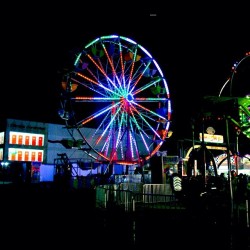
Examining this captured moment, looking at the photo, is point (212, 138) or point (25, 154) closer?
point (212, 138)

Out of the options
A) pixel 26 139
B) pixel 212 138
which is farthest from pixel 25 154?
pixel 212 138

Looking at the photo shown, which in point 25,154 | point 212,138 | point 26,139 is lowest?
point 25,154

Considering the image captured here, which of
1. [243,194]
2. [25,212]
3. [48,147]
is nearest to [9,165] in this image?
[48,147]

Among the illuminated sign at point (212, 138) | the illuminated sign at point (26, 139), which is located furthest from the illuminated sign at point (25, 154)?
the illuminated sign at point (212, 138)

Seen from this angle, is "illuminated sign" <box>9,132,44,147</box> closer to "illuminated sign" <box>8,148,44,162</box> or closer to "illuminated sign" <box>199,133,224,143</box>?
"illuminated sign" <box>8,148,44,162</box>

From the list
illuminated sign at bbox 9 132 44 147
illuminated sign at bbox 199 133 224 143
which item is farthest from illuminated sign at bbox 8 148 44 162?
illuminated sign at bbox 199 133 224 143

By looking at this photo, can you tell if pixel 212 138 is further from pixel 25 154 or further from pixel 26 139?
pixel 25 154

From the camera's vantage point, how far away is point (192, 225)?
29.3 feet

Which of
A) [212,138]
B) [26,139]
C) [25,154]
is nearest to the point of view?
[212,138]

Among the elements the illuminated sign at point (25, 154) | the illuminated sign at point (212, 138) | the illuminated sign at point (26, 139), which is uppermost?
the illuminated sign at point (26, 139)

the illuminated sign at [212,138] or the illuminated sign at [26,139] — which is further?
the illuminated sign at [26,139]

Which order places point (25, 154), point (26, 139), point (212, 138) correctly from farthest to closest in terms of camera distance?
point (26, 139) → point (25, 154) → point (212, 138)

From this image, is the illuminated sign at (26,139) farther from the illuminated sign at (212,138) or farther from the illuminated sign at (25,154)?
the illuminated sign at (212,138)

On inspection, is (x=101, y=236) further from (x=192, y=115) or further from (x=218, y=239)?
(x=192, y=115)
